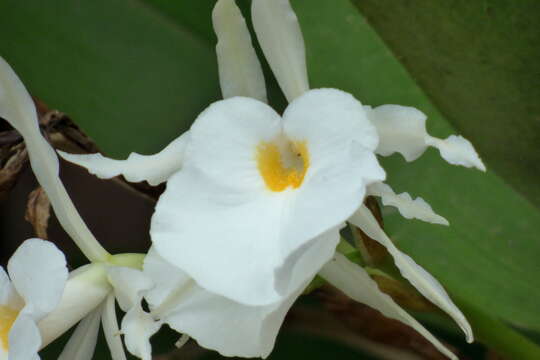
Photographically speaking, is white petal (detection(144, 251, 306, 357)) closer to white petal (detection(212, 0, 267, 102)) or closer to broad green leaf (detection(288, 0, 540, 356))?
white petal (detection(212, 0, 267, 102))

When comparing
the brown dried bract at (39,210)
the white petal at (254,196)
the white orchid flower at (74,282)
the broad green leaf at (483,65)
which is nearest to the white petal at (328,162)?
the white petal at (254,196)

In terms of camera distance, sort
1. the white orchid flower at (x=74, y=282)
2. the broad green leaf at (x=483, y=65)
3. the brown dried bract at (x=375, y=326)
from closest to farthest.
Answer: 1. the white orchid flower at (x=74, y=282)
2. the broad green leaf at (x=483, y=65)
3. the brown dried bract at (x=375, y=326)

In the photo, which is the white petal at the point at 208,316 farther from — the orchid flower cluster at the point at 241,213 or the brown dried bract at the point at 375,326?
the brown dried bract at the point at 375,326

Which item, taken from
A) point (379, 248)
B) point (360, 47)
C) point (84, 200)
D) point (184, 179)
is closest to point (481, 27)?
point (360, 47)

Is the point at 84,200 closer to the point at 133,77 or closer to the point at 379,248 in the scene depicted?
the point at 133,77

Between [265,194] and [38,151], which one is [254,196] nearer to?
[265,194]

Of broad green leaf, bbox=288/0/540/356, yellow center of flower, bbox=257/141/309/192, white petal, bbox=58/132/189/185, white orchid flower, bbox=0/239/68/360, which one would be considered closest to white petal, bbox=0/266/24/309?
white orchid flower, bbox=0/239/68/360

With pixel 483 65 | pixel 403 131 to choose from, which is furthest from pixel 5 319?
pixel 483 65

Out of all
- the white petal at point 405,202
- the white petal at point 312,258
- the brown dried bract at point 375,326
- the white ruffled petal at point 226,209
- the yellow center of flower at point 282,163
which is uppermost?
the white ruffled petal at point 226,209
